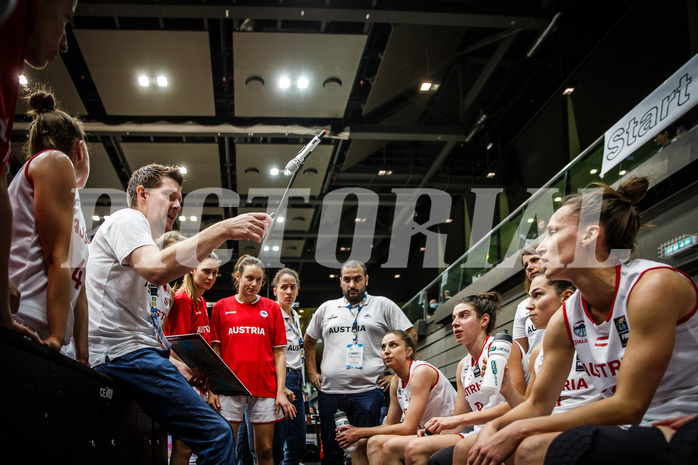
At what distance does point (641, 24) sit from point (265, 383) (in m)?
7.97

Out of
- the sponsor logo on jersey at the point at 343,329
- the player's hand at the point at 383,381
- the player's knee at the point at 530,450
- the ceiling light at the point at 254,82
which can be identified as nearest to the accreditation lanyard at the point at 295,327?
the sponsor logo on jersey at the point at 343,329

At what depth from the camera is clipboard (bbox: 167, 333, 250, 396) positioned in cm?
267

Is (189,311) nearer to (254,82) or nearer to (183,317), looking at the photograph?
(183,317)

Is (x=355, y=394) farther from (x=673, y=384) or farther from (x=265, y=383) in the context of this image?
(x=673, y=384)

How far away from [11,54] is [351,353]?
3987mm

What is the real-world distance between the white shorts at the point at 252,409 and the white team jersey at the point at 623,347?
2.92 meters

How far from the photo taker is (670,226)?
4.79 m

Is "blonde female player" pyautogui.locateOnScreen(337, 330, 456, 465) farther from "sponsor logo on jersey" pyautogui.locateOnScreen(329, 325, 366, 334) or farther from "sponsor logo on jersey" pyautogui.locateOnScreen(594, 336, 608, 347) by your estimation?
"sponsor logo on jersey" pyautogui.locateOnScreen(594, 336, 608, 347)

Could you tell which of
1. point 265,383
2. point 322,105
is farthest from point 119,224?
point 322,105

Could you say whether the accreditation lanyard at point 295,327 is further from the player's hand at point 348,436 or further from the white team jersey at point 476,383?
the white team jersey at point 476,383

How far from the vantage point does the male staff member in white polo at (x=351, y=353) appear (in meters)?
4.55

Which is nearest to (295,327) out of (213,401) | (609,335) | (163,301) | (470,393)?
(213,401)

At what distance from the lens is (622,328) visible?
1.67 m

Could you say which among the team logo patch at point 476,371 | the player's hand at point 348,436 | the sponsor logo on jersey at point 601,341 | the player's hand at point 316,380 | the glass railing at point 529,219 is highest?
the glass railing at point 529,219
